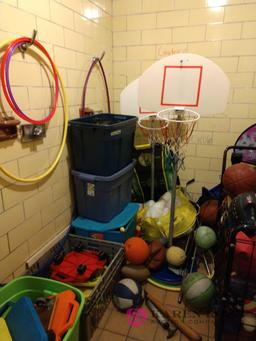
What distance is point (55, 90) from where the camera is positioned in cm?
179

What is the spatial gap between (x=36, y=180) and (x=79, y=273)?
2.17ft

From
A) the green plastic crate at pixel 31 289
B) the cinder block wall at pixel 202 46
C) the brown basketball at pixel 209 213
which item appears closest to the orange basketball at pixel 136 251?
the green plastic crate at pixel 31 289

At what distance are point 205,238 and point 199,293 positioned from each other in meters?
0.46

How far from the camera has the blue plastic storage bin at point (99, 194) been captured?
1.96 metres

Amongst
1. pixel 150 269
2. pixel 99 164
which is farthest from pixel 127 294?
pixel 99 164

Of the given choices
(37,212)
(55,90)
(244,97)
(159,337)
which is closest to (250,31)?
(244,97)

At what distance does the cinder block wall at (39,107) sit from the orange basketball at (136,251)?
0.61m

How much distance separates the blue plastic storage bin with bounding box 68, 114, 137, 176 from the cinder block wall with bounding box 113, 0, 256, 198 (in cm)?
90

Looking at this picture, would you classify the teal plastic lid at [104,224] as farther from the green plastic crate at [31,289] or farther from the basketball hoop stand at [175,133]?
the green plastic crate at [31,289]

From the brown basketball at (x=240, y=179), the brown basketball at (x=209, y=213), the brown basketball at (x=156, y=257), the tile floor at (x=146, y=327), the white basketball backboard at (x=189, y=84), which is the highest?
the white basketball backboard at (x=189, y=84)

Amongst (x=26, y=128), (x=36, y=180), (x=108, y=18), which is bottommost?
(x=36, y=180)

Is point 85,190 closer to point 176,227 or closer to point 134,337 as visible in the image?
point 176,227

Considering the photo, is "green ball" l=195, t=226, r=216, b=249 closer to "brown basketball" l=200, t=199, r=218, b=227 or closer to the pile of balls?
the pile of balls

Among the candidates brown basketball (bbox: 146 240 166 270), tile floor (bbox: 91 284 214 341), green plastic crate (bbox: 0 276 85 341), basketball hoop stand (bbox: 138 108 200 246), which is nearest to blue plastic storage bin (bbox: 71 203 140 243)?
brown basketball (bbox: 146 240 166 270)
